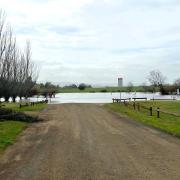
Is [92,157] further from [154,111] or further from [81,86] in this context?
[81,86]

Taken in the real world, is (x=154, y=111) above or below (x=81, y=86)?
below

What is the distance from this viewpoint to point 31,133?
20.7m

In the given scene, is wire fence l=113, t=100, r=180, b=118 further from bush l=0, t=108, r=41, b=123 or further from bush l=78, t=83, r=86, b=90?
bush l=78, t=83, r=86, b=90

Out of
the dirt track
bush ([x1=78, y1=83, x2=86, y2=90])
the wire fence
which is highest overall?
bush ([x1=78, y1=83, x2=86, y2=90])

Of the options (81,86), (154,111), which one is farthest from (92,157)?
(81,86)

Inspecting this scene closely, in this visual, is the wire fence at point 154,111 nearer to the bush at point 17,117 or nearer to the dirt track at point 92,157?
the bush at point 17,117

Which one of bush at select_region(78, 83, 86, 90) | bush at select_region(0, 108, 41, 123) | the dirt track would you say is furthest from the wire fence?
bush at select_region(78, 83, 86, 90)

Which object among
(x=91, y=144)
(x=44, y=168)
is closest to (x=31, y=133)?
(x=91, y=144)

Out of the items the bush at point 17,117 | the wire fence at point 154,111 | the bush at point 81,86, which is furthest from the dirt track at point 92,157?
the bush at point 81,86

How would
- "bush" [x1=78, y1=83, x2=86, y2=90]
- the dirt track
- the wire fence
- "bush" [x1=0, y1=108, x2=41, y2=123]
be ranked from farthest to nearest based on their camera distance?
1. "bush" [x1=78, y1=83, x2=86, y2=90]
2. the wire fence
3. "bush" [x1=0, y1=108, x2=41, y2=123]
4. the dirt track

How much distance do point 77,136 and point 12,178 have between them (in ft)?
28.8

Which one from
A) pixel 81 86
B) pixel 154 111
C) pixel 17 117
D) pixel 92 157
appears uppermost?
pixel 81 86

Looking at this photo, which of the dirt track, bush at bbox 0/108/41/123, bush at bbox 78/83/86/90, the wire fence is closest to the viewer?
the dirt track

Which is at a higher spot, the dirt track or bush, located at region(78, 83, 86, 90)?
bush, located at region(78, 83, 86, 90)
